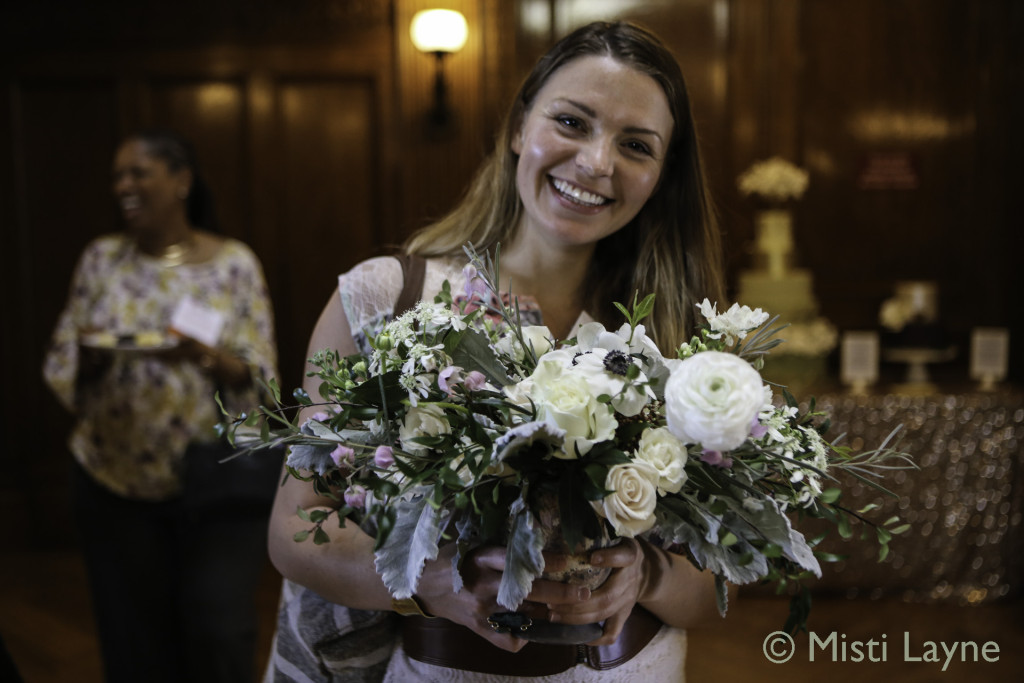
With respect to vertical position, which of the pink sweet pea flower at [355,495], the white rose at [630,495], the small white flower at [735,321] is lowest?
the pink sweet pea flower at [355,495]

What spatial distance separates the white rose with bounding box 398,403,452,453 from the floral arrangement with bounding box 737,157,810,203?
3.29 meters

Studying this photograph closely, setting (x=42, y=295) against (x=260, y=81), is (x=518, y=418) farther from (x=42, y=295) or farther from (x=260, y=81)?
(x=42, y=295)

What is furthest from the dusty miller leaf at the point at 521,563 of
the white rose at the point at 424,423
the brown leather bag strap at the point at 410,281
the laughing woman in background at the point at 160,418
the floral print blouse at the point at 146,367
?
the floral print blouse at the point at 146,367

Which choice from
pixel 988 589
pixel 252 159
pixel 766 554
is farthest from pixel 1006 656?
pixel 252 159

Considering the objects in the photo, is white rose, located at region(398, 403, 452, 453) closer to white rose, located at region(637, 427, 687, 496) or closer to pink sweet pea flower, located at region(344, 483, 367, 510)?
pink sweet pea flower, located at region(344, 483, 367, 510)

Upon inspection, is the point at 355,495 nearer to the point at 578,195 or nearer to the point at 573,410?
the point at 573,410

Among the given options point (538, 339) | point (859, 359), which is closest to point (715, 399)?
point (538, 339)

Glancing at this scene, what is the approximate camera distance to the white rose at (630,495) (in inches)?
34.7

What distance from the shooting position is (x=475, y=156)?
170 inches

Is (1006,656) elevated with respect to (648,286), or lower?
lower

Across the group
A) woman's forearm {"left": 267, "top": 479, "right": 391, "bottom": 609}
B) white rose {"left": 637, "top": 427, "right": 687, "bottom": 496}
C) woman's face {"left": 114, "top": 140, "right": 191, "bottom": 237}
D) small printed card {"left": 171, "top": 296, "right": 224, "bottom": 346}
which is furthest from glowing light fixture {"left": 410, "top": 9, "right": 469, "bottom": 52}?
white rose {"left": 637, "top": 427, "right": 687, "bottom": 496}

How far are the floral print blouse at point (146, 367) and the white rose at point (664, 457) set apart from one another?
1.84 metres

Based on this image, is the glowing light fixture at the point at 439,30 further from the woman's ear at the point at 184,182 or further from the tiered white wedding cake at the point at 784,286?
the woman's ear at the point at 184,182

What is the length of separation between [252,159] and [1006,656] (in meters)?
3.86
